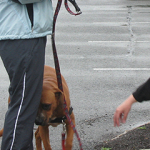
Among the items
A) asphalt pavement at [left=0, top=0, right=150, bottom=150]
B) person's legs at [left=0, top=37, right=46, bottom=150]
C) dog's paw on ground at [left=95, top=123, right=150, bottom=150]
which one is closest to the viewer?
person's legs at [left=0, top=37, right=46, bottom=150]

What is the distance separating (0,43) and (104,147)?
176cm

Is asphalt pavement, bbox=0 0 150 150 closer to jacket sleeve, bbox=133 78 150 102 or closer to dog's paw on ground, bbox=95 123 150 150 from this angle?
dog's paw on ground, bbox=95 123 150 150

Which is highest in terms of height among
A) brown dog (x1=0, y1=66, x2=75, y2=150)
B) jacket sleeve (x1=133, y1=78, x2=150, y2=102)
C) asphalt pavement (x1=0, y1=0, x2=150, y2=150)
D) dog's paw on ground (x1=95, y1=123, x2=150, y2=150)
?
jacket sleeve (x1=133, y1=78, x2=150, y2=102)

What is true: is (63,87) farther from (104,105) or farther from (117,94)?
(117,94)

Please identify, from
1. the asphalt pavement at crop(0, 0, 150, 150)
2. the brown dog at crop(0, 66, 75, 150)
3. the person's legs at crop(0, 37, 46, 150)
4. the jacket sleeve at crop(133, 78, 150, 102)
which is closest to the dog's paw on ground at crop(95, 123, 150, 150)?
the asphalt pavement at crop(0, 0, 150, 150)

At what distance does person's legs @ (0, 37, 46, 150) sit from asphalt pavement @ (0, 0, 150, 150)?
49.5 inches

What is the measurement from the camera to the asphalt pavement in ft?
15.5

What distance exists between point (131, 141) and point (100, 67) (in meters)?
3.59

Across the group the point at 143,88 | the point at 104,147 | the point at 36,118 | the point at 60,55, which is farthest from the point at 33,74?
the point at 60,55

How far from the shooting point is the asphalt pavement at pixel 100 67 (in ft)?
15.5

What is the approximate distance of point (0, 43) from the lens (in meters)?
2.85

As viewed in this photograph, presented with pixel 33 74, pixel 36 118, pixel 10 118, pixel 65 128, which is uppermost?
pixel 33 74

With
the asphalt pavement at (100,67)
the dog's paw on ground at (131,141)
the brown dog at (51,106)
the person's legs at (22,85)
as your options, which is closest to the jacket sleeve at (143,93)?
the person's legs at (22,85)

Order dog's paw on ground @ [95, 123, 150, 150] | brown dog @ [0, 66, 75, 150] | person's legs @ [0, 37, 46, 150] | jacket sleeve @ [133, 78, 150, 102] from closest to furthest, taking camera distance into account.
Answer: jacket sleeve @ [133, 78, 150, 102]
person's legs @ [0, 37, 46, 150]
brown dog @ [0, 66, 75, 150]
dog's paw on ground @ [95, 123, 150, 150]
